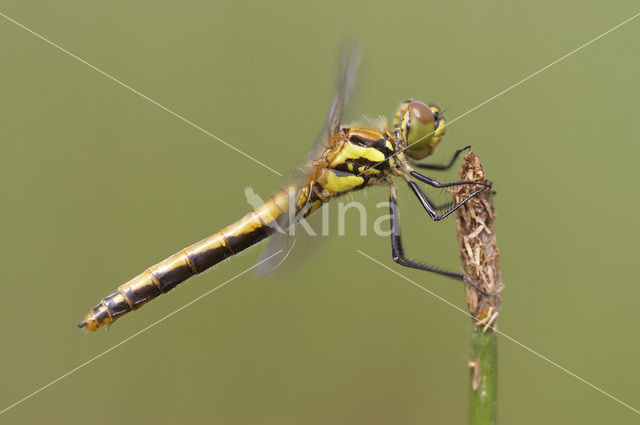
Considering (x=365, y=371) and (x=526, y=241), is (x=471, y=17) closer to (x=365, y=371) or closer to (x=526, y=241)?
(x=526, y=241)

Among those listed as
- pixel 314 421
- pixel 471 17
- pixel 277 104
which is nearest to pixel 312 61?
pixel 277 104

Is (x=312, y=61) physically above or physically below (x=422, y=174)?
above

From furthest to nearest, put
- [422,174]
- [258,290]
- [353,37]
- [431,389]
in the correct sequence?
[258,290] < [431,389] < [422,174] < [353,37]

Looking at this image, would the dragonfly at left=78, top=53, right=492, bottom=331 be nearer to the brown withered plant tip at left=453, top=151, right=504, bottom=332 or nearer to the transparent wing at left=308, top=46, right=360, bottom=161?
the transparent wing at left=308, top=46, right=360, bottom=161

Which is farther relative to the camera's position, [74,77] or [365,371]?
[74,77]

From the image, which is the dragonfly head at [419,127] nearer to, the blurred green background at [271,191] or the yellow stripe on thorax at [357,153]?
the yellow stripe on thorax at [357,153]

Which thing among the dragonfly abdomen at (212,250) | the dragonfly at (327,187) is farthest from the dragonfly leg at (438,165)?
the dragonfly abdomen at (212,250)
